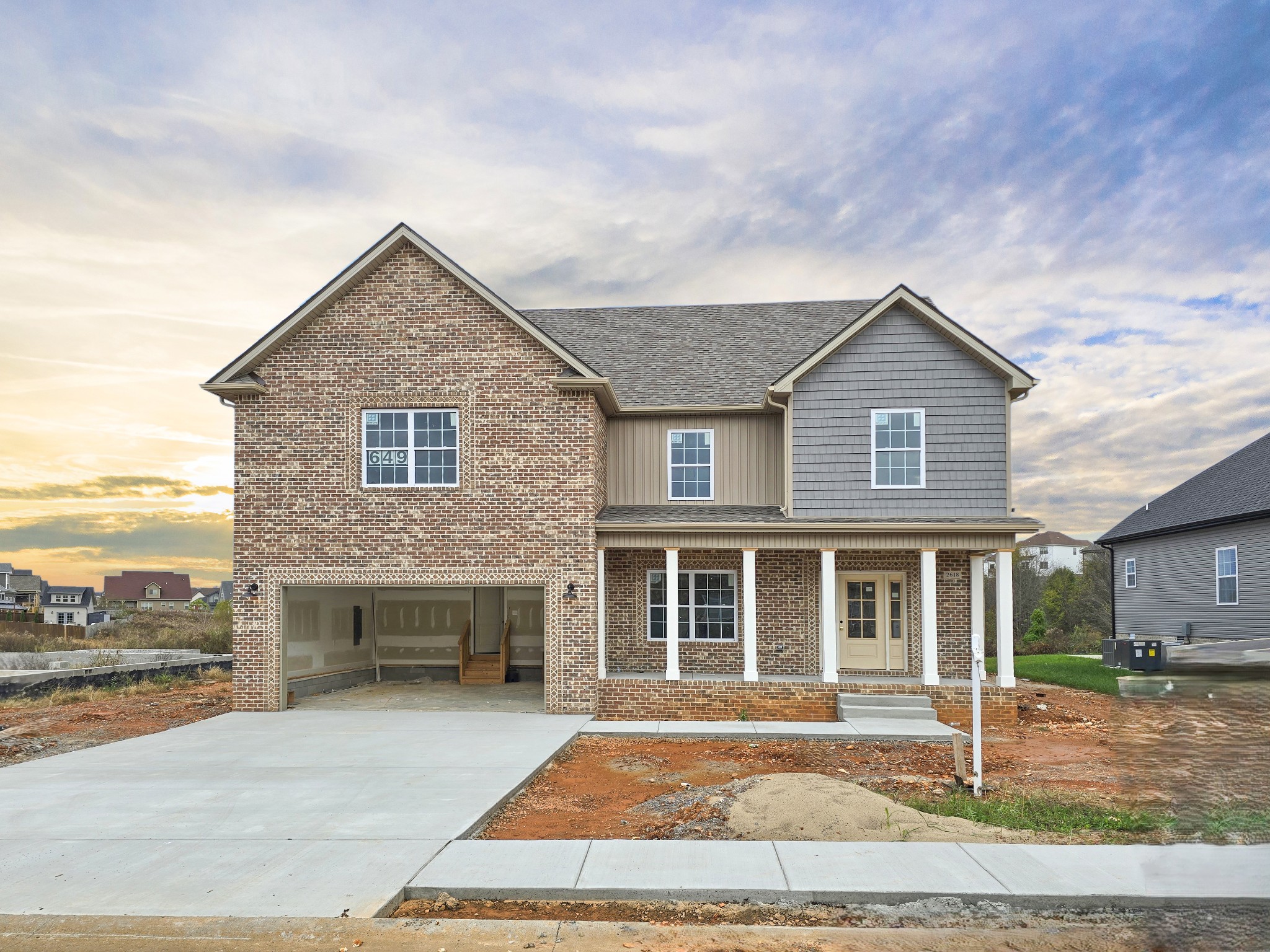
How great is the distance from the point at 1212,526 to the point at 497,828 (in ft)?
74.1

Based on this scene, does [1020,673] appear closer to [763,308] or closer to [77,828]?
[763,308]

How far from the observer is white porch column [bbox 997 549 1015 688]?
50.5 ft

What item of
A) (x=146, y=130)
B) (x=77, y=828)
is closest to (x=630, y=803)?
(x=77, y=828)

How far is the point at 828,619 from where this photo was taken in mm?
15688

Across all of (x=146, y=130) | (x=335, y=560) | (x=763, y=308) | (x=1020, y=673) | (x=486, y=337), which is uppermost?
(x=146, y=130)

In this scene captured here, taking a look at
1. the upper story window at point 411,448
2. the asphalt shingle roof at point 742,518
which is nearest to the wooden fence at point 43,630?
the upper story window at point 411,448

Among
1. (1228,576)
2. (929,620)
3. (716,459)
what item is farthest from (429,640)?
(1228,576)

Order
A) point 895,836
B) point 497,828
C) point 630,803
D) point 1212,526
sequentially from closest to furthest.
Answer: point 895,836 → point 497,828 → point 630,803 → point 1212,526

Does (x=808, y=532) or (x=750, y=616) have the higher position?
(x=808, y=532)

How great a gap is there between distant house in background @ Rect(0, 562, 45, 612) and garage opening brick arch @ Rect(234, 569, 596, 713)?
80.1m

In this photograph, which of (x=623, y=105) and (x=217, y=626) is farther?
(x=217, y=626)

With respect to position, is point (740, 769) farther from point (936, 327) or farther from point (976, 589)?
point (936, 327)

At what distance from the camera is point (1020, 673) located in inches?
928

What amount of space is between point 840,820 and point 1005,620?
8730mm
